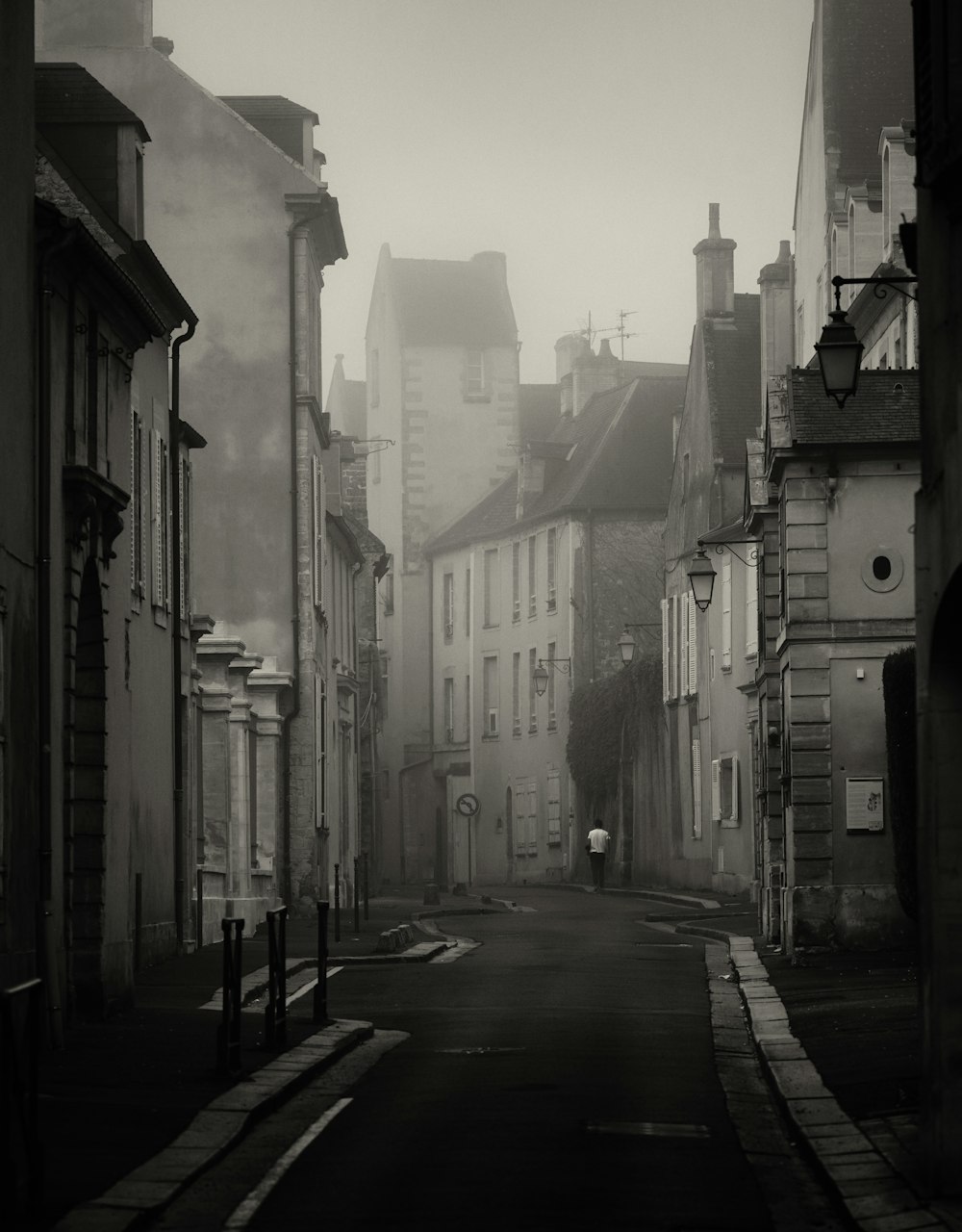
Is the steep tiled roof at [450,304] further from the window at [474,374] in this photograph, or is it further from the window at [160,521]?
the window at [160,521]

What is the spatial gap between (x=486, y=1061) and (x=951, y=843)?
6088mm

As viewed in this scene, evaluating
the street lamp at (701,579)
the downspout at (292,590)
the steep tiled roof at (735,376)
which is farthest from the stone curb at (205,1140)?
the steep tiled roof at (735,376)

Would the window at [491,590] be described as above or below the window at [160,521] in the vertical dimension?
above

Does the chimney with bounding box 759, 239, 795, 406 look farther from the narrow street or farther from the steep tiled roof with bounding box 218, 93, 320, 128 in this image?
the narrow street

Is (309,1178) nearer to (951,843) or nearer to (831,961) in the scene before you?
(951,843)

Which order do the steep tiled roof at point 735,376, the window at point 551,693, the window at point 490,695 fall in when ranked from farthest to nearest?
the window at point 490,695, the window at point 551,693, the steep tiled roof at point 735,376

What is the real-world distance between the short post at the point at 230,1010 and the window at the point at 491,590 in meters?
57.2

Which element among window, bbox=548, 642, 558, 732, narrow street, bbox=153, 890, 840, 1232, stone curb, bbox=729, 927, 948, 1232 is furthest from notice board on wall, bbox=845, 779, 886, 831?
window, bbox=548, 642, 558, 732

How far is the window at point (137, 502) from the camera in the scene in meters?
23.1

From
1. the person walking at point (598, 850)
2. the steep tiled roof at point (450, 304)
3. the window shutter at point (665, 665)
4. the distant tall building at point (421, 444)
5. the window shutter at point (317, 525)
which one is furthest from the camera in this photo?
the steep tiled roof at point (450, 304)

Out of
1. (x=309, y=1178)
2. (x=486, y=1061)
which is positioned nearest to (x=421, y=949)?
(x=486, y=1061)

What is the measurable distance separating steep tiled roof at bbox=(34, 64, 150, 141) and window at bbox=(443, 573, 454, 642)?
50983 mm

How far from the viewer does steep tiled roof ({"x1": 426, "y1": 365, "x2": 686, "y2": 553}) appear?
66188mm

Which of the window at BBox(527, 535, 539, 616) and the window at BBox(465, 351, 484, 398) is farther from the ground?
the window at BBox(465, 351, 484, 398)
